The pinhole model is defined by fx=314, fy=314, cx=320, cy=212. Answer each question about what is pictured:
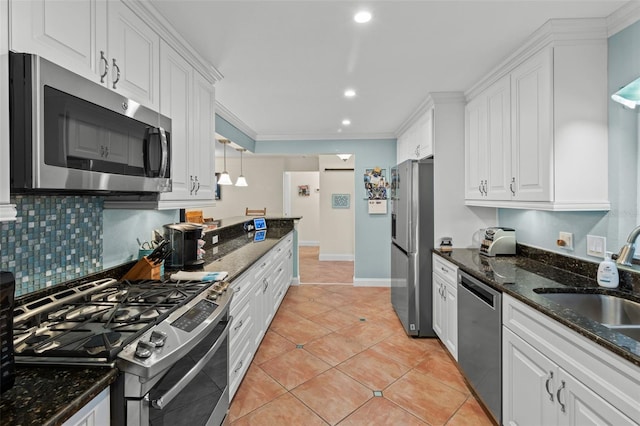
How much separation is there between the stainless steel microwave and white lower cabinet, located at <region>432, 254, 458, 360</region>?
2.32 meters

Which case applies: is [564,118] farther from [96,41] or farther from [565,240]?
[96,41]

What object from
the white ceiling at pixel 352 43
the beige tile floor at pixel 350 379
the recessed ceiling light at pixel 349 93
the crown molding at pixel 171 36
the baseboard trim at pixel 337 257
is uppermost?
the recessed ceiling light at pixel 349 93

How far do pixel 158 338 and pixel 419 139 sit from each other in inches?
134

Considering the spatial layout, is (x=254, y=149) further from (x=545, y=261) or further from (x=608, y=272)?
(x=608, y=272)

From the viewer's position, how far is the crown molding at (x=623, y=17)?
5.66 feet

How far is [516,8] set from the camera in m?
1.76

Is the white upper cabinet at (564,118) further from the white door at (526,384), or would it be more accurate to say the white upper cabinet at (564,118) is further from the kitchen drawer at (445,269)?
the white door at (526,384)

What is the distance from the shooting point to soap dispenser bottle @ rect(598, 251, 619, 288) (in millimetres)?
1732

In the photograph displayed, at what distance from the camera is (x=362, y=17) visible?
71.9 inches

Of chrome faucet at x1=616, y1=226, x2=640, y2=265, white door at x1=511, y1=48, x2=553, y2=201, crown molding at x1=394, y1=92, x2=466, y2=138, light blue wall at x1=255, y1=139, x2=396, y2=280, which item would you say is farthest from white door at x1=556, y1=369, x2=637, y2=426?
light blue wall at x1=255, y1=139, x2=396, y2=280

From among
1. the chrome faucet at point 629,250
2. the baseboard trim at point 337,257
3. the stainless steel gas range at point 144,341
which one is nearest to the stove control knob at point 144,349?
the stainless steel gas range at point 144,341

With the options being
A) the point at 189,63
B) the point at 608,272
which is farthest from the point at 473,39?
the point at 189,63

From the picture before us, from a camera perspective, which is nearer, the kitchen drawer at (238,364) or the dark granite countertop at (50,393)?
the dark granite countertop at (50,393)

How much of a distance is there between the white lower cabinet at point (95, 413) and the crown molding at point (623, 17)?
2.99 metres
